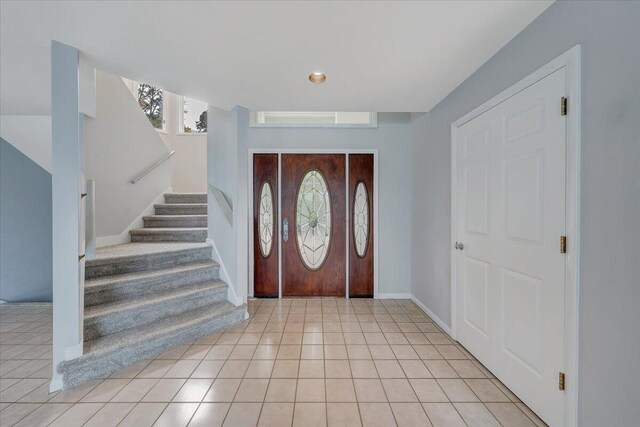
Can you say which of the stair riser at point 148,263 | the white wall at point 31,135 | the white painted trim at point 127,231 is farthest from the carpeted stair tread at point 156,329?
the white wall at point 31,135

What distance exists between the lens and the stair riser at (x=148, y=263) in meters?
2.51

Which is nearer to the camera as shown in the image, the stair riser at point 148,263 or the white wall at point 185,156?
the stair riser at point 148,263

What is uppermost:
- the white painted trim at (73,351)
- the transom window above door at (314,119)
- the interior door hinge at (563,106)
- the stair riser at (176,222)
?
the transom window above door at (314,119)

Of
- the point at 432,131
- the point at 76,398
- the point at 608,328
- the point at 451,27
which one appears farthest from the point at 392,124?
the point at 76,398

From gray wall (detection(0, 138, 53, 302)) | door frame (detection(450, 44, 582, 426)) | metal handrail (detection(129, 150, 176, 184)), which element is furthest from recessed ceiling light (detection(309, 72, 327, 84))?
gray wall (detection(0, 138, 53, 302))

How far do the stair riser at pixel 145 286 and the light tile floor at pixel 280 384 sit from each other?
582 mm

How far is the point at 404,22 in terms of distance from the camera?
1676 millimetres

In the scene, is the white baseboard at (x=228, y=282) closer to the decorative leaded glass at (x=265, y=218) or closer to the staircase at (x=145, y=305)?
the staircase at (x=145, y=305)

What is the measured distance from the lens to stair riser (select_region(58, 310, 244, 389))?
6.27 ft

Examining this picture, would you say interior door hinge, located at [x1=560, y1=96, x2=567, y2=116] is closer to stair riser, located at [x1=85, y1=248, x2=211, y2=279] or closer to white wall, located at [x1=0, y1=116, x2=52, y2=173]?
stair riser, located at [x1=85, y1=248, x2=211, y2=279]

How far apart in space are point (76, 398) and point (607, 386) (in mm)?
2936

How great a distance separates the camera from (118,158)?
12.0 feet

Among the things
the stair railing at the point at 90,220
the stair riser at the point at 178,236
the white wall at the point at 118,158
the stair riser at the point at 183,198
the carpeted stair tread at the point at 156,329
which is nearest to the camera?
the carpeted stair tread at the point at 156,329

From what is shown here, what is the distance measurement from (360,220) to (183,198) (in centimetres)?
282
